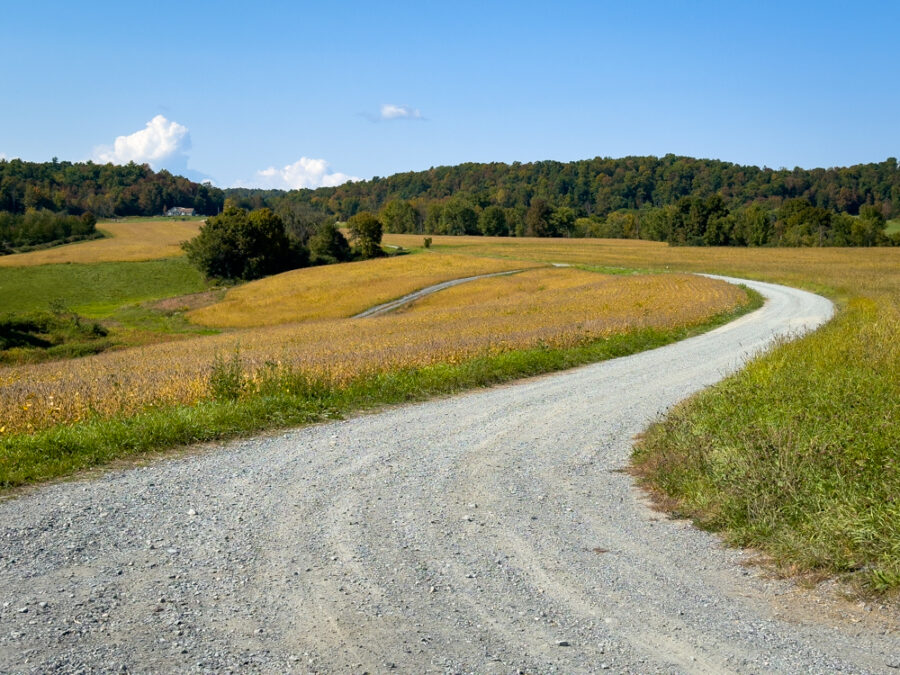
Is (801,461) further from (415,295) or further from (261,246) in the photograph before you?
(261,246)

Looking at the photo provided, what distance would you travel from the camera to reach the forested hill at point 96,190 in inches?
5719

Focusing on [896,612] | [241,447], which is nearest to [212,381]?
[241,447]

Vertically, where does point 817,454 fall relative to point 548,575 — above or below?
above

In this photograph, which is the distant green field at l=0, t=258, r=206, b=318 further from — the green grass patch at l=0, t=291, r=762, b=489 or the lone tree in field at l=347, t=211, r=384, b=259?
the green grass patch at l=0, t=291, r=762, b=489

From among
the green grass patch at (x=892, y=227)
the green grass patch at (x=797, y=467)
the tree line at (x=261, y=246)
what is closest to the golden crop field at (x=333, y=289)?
the tree line at (x=261, y=246)

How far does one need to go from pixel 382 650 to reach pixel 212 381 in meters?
9.02

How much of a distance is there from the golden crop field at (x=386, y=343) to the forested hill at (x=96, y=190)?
11742 cm

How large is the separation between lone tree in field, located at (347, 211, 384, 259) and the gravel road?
A: 9343 cm

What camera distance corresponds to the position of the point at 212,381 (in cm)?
1270

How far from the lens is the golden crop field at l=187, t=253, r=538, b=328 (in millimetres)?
60219

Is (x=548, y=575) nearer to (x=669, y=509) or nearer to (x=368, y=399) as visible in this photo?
(x=669, y=509)

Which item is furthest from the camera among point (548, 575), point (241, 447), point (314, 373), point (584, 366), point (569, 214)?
point (569, 214)

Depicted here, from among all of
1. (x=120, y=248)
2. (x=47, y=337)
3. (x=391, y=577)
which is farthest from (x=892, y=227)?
(x=391, y=577)

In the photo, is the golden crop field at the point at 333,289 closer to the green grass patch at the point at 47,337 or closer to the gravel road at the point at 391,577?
the green grass patch at the point at 47,337
